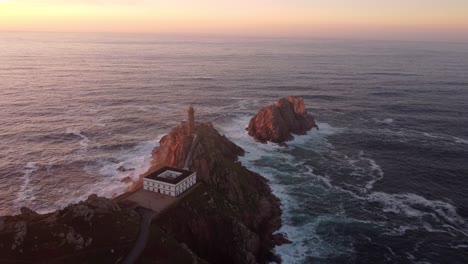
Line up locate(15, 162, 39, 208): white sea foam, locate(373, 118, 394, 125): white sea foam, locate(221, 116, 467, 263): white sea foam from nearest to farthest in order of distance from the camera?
locate(221, 116, 467, 263): white sea foam → locate(15, 162, 39, 208): white sea foam → locate(373, 118, 394, 125): white sea foam

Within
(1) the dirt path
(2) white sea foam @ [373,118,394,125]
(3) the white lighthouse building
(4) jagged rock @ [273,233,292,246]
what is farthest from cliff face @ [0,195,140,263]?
(2) white sea foam @ [373,118,394,125]

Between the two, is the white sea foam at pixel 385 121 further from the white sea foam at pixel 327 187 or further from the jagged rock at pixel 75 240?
the jagged rock at pixel 75 240

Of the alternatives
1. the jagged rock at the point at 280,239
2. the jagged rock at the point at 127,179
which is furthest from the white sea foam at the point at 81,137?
the jagged rock at the point at 280,239

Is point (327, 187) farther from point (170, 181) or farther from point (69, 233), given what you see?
point (69, 233)

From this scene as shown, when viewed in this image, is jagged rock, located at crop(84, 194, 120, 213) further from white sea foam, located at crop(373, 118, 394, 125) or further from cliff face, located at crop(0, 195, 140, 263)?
white sea foam, located at crop(373, 118, 394, 125)

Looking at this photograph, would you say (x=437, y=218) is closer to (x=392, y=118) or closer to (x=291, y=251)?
(x=291, y=251)

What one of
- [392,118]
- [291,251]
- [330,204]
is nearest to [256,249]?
[291,251]
